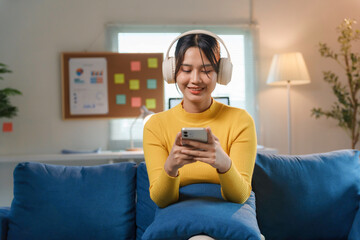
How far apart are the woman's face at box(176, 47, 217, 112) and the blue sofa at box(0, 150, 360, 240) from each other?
604 millimetres

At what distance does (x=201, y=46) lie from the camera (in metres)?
1.27

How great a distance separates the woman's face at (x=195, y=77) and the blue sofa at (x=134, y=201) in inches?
23.8

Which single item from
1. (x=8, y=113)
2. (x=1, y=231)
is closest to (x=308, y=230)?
(x=1, y=231)

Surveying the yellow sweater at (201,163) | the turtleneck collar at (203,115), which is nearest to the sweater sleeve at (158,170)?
the yellow sweater at (201,163)

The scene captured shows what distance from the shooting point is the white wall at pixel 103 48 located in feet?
11.9

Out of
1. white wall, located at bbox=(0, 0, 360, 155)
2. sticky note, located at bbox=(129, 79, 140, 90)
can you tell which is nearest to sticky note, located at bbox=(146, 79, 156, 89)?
sticky note, located at bbox=(129, 79, 140, 90)

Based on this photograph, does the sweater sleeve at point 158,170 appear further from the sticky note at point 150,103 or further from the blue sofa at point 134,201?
the sticky note at point 150,103

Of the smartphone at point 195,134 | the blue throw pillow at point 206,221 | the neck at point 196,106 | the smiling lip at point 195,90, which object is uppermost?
the smiling lip at point 195,90

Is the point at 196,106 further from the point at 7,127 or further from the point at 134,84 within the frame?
the point at 7,127

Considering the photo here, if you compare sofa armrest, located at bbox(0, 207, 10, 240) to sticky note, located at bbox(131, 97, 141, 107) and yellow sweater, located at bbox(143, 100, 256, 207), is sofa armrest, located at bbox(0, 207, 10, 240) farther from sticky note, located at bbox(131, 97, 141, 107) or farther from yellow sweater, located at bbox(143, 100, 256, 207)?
sticky note, located at bbox(131, 97, 141, 107)

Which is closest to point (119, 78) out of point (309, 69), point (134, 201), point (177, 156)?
point (309, 69)

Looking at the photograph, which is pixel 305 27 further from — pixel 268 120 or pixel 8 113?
pixel 8 113

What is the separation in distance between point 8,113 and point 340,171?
2.78m

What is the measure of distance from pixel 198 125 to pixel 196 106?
71 millimetres
